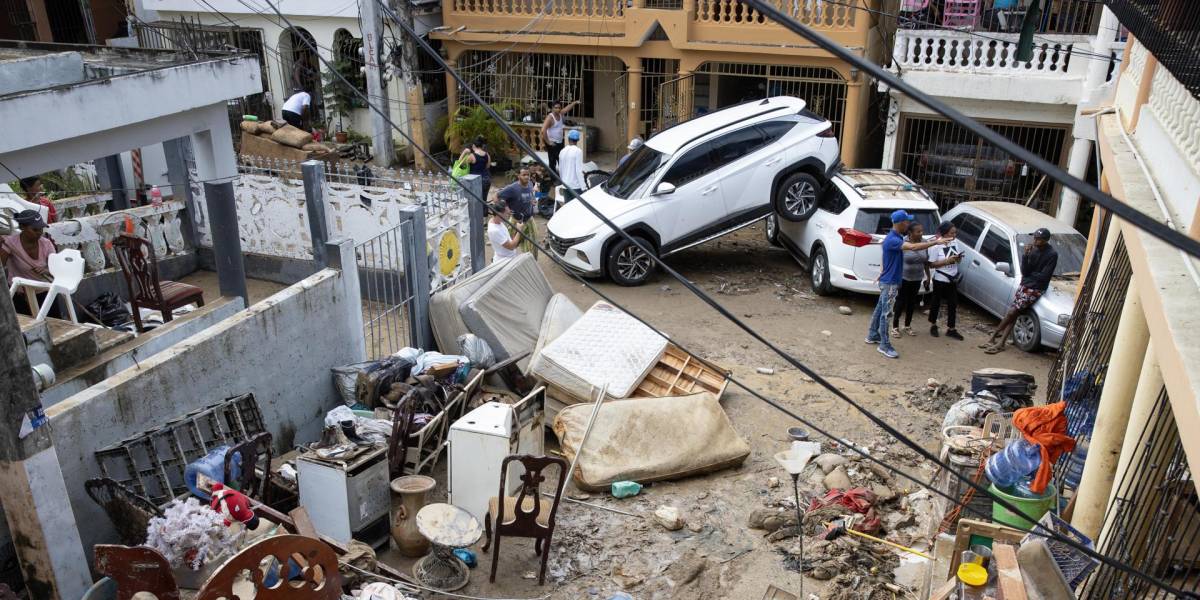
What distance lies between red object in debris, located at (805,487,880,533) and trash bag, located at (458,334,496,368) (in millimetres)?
3620

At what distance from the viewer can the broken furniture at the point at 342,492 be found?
281 inches

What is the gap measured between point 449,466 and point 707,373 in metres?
3.32

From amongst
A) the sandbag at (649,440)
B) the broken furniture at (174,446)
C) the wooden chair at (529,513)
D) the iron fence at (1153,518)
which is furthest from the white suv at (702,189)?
the iron fence at (1153,518)

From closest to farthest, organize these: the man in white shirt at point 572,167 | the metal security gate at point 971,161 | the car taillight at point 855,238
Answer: the car taillight at point 855,238, the man in white shirt at point 572,167, the metal security gate at point 971,161

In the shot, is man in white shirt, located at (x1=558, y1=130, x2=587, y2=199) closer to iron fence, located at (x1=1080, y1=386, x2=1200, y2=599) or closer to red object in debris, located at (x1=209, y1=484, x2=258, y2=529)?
red object in debris, located at (x1=209, y1=484, x2=258, y2=529)

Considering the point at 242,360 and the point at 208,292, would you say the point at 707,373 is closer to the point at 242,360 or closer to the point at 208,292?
the point at 242,360

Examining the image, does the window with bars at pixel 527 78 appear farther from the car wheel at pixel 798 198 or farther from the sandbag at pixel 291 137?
the car wheel at pixel 798 198

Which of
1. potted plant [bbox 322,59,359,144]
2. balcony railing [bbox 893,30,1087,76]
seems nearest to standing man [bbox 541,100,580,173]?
potted plant [bbox 322,59,359,144]

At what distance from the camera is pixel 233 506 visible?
6.34 meters

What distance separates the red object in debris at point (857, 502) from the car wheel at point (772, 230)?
6.64 m

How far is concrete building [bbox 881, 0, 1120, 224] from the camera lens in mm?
14211

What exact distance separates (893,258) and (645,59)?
9.96m

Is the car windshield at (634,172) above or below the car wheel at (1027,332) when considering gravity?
above

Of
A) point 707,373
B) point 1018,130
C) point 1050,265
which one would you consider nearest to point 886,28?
point 1018,130
